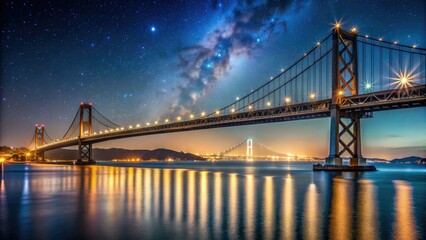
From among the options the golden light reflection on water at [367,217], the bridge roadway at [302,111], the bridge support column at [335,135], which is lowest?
the golden light reflection on water at [367,217]

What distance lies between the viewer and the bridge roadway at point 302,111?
140 feet

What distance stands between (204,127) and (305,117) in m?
22.1

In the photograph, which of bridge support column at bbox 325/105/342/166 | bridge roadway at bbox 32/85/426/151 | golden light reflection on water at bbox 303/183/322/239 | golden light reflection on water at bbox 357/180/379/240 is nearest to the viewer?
golden light reflection on water at bbox 303/183/322/239

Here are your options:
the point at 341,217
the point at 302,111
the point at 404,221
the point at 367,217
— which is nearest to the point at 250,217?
the point at 341,217

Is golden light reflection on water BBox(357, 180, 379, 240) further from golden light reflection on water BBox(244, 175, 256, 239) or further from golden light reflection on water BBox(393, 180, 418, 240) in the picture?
golden light reflection on water BBox(244, 175, 256, 239)

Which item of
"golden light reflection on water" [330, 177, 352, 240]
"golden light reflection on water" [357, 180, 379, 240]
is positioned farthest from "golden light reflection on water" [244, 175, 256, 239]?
"golden light reflection on water" [357, 180, 379, 240]

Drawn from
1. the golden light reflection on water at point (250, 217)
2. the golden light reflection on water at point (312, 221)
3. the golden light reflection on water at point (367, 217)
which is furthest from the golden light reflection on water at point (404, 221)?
the golden light reflection on water at point (250, 217)

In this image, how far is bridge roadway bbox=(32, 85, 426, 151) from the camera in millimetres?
42656

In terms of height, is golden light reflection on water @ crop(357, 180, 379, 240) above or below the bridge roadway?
below

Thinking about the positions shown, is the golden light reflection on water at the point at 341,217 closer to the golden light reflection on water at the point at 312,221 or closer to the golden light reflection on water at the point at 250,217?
the golden light reflection on water at the point at 312,221

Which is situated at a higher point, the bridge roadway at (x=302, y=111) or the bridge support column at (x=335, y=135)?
the bridge roadway at (x=302, y=111)

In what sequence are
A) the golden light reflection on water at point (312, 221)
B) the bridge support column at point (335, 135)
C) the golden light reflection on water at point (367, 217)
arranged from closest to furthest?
the golden light reflection on water at point (312, 221) → the golden light reflection on water at point (367, 217) → the bridge support column at point (335, 135)

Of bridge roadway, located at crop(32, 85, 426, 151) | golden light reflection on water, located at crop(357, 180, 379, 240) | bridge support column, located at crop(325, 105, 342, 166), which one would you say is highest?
bridge roadway, located at crop(32, 85, 426, 151)

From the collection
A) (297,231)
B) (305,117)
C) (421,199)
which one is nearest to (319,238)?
(297,231)
